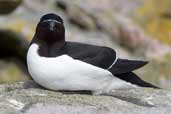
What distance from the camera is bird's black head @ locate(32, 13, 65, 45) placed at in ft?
20.8

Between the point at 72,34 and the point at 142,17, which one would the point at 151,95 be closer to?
the point at 72,34

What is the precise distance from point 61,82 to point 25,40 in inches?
180

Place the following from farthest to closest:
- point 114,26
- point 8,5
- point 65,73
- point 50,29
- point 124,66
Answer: point 114,26
point 8,5
point 124,66
point 50,29
point 65,73

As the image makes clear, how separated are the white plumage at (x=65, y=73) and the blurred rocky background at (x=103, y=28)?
425 cm

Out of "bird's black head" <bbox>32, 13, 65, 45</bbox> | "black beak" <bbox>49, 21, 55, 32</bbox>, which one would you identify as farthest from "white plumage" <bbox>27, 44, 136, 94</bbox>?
"black beak" <bbox>49, 21, 55, 32</bbox>

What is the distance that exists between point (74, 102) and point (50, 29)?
68 centimetres

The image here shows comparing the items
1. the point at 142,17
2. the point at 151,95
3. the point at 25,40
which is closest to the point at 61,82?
the point at 151,95

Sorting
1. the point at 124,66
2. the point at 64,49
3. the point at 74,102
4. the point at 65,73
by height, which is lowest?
the point at 74,102

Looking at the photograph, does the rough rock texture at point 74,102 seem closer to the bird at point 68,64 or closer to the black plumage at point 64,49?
the bird at point 68,64

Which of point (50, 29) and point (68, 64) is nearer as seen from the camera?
point (68, 64)

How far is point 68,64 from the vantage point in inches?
244

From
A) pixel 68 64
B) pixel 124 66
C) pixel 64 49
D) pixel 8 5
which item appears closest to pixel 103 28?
pixel 8 5

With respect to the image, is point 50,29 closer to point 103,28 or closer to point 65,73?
point 65,73

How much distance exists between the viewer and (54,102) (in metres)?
6.11
